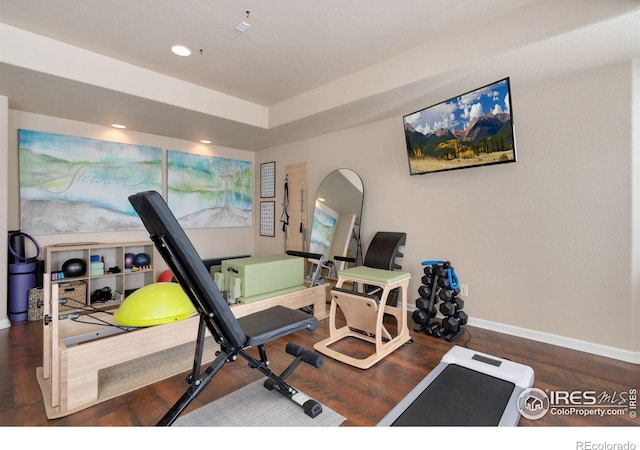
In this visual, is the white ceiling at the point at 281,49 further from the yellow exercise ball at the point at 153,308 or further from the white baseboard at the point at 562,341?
the white baseboard at the point at 562,341

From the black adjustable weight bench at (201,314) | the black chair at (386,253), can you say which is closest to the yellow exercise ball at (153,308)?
the black adjustable weight bench at (201,314)

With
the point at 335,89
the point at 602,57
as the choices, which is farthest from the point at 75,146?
the point at 602,57

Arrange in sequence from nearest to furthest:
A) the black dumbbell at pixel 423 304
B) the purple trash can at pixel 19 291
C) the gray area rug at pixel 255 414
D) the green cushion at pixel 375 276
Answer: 1. the gray area rug at pixel 255 414
2. the green cushion at pixel 375 276
3. the black dumbbell at pixel 423 304
4. the purple trash can at pixel 19 291

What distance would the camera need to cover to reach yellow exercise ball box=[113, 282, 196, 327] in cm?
204

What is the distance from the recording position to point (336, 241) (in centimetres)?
405

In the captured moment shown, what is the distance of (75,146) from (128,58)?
165cm

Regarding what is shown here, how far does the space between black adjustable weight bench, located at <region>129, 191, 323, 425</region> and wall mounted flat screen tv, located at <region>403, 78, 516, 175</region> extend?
2136 mm

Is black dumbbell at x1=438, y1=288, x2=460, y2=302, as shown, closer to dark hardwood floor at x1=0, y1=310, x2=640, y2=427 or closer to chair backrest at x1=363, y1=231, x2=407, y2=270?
dark hardwood floor at x1=0, y1=310, x2=640, y2=427

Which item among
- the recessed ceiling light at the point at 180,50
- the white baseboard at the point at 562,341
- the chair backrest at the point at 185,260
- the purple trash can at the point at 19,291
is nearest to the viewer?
the chair backrest at the point at 185,260

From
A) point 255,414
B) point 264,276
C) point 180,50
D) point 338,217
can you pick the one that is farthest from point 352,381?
point 180,50

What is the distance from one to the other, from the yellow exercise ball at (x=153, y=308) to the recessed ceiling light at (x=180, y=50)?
6.58 feet

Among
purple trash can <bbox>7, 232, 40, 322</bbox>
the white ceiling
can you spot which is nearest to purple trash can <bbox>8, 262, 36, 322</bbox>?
purple trash can <bbox>7, 232, 40, 322</bbox>

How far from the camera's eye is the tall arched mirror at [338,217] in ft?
12.9

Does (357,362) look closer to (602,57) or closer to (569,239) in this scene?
(569,239)
